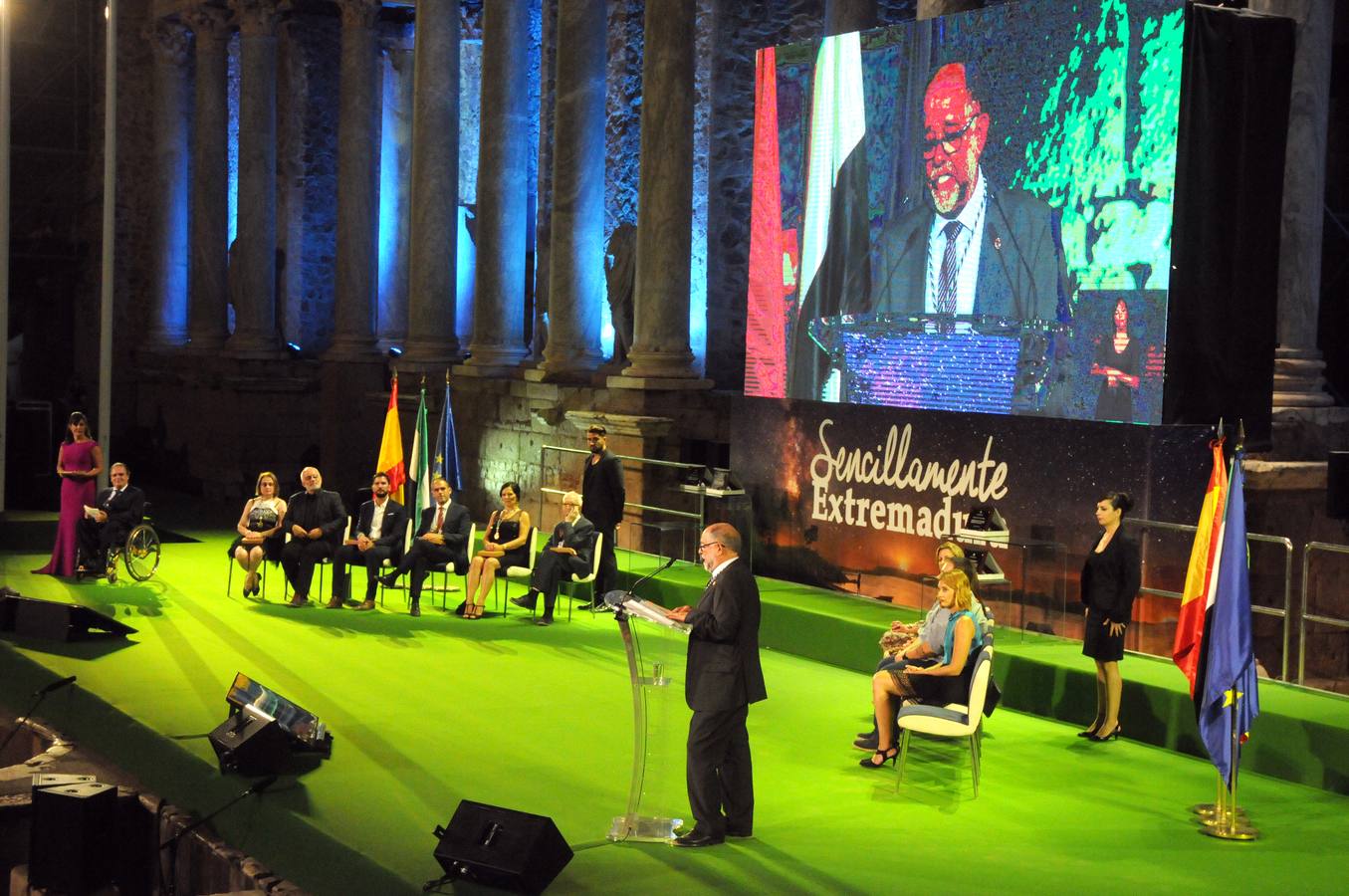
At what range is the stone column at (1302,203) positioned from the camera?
45.4 feet

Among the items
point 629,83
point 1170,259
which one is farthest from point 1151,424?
point 629,83

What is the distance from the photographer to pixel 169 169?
30.8 m

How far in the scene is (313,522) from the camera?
16047mm

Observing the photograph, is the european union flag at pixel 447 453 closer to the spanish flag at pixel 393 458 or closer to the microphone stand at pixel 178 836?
the spanish flag at pixel 393 458

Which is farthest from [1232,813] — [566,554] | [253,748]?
[566,554]

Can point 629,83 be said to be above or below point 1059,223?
above

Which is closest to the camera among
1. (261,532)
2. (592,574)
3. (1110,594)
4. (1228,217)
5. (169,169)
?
(1110,594)

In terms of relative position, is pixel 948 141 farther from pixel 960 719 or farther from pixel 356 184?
pixel 356 184

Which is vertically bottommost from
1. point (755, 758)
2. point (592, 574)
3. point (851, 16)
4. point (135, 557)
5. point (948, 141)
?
point (755, 758)

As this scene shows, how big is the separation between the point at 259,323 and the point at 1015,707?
1900 cm

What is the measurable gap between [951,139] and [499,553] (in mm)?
5363

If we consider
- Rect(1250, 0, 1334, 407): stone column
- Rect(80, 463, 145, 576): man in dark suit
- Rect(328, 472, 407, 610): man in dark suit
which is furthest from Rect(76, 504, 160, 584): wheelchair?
Rect(1250, 0, 1334, 407): stone column

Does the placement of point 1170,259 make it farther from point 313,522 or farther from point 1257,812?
point 313,522

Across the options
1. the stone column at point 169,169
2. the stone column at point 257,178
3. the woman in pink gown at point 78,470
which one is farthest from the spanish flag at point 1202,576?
the stone column at point 169,169
